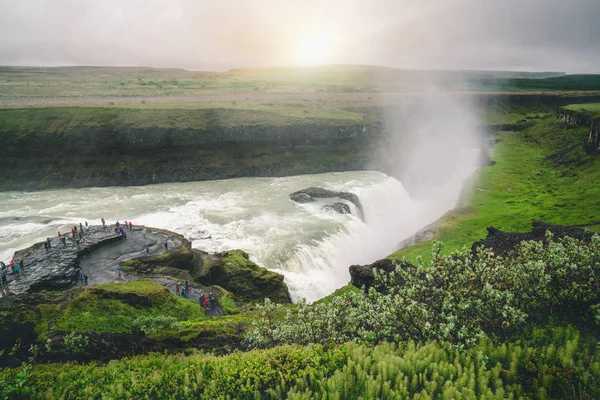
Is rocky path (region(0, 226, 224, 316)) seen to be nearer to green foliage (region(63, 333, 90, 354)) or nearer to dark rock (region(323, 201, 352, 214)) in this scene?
green foliage (region(63, 333, 90, 354))

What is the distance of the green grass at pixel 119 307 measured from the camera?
19391 millimetres

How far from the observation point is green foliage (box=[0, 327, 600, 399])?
448 inches

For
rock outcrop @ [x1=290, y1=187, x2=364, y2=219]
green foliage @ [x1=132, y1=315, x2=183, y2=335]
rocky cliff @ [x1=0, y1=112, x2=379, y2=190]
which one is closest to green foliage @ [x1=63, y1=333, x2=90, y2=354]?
green foliage @ [x1=132, y1=315, x2=183, y2=335]

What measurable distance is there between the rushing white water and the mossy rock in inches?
106

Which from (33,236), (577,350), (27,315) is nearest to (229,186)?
(33,236)

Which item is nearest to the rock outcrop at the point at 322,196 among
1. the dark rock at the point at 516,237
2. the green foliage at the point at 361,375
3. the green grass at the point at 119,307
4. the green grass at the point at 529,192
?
the green grass at the point at 529,192

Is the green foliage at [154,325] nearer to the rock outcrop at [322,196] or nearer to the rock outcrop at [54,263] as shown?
the rock outcrop at [54,263]

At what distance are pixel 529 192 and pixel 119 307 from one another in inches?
2557

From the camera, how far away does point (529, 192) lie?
60.4 m

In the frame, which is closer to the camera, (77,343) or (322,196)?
(77,343)

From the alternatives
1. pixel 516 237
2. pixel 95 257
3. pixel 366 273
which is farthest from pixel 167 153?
pixel 516 237

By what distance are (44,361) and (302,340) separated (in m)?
11.7

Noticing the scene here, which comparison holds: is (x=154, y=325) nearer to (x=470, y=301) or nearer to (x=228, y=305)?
(x=228, y=305)

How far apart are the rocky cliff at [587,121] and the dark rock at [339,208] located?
176ft
